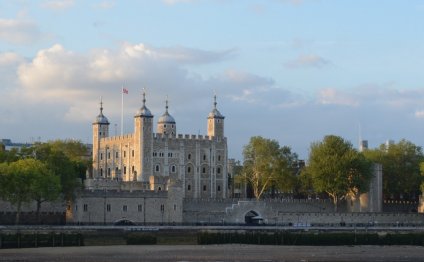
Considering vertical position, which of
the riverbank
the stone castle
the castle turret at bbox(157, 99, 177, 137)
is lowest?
the riverbank

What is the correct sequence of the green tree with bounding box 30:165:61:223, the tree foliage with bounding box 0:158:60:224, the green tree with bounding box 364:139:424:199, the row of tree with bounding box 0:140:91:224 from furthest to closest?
the green tree with bounding box 364:139:424:199
the green tree with bounding box 30:165:61:223
the row of tree with bounding box 0:140:91:224
the tree foliage with bounding box 0:158:60:224

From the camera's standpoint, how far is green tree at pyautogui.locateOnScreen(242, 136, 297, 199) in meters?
124

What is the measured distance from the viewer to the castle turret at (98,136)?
131 m

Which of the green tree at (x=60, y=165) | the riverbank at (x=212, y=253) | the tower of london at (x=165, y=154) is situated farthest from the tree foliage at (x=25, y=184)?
the tower of london at (x=165, y=154)

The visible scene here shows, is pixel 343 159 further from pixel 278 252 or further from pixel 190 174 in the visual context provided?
pixel 278 252

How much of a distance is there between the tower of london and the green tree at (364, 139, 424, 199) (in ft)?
Result: 63.4

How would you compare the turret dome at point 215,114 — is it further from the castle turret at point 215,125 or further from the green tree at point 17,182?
the green tree at point 17,182

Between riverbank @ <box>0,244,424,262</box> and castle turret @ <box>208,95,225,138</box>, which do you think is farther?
castle turret @ <box>208,95,225,138</box>

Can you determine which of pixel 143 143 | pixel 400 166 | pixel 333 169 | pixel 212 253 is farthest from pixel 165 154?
pixel 212 253

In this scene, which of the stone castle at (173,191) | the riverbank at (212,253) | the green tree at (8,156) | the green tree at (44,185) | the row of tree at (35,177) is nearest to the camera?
the riverbank at (212,253)

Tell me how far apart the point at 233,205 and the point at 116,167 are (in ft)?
68.6

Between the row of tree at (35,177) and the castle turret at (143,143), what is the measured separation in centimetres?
1714

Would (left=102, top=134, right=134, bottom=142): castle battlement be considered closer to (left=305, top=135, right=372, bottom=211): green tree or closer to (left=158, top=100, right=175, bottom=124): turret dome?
(left=158, top=100, right=175, bottom=124): turret dome

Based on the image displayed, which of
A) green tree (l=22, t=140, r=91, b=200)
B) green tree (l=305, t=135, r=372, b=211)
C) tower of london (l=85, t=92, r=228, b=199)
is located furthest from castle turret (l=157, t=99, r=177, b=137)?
green tree (l=22, t=140, r=91, b=200)
